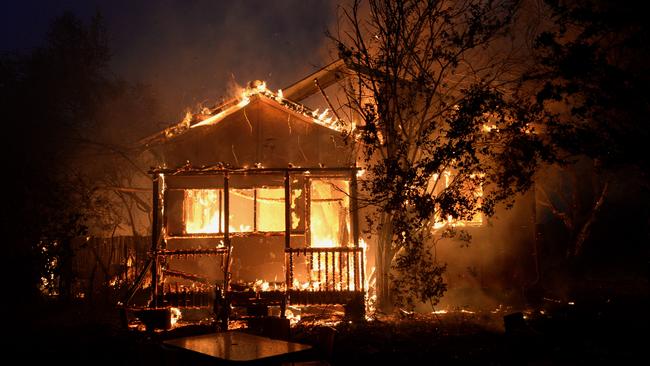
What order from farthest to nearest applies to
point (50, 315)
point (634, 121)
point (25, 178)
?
point (25, 178) → point (50, 315) → point (634, 121)

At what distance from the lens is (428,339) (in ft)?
32.2

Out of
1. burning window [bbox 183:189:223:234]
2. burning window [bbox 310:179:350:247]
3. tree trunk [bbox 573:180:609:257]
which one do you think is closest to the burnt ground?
burning window [bbox 310:179:350:247]

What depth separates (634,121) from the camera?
11.3 meters

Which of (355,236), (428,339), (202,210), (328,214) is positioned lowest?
(428,339)

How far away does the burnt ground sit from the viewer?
28.9 ft

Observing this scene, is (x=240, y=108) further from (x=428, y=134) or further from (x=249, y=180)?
(x=428, y=134)

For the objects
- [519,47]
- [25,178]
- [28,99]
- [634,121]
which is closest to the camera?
[634,121]

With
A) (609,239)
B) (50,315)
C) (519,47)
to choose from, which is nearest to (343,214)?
(519,47)

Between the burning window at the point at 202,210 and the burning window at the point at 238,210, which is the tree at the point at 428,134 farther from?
the burning window at the point at 202,210

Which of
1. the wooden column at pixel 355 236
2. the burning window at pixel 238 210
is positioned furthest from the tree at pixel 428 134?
the burning window at pixel 238 210

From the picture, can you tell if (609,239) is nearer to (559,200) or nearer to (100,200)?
(559,200)

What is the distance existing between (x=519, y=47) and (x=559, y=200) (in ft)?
25.3

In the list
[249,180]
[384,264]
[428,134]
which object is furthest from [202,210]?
[428,134]

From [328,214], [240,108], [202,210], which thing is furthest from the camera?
[328,214]
